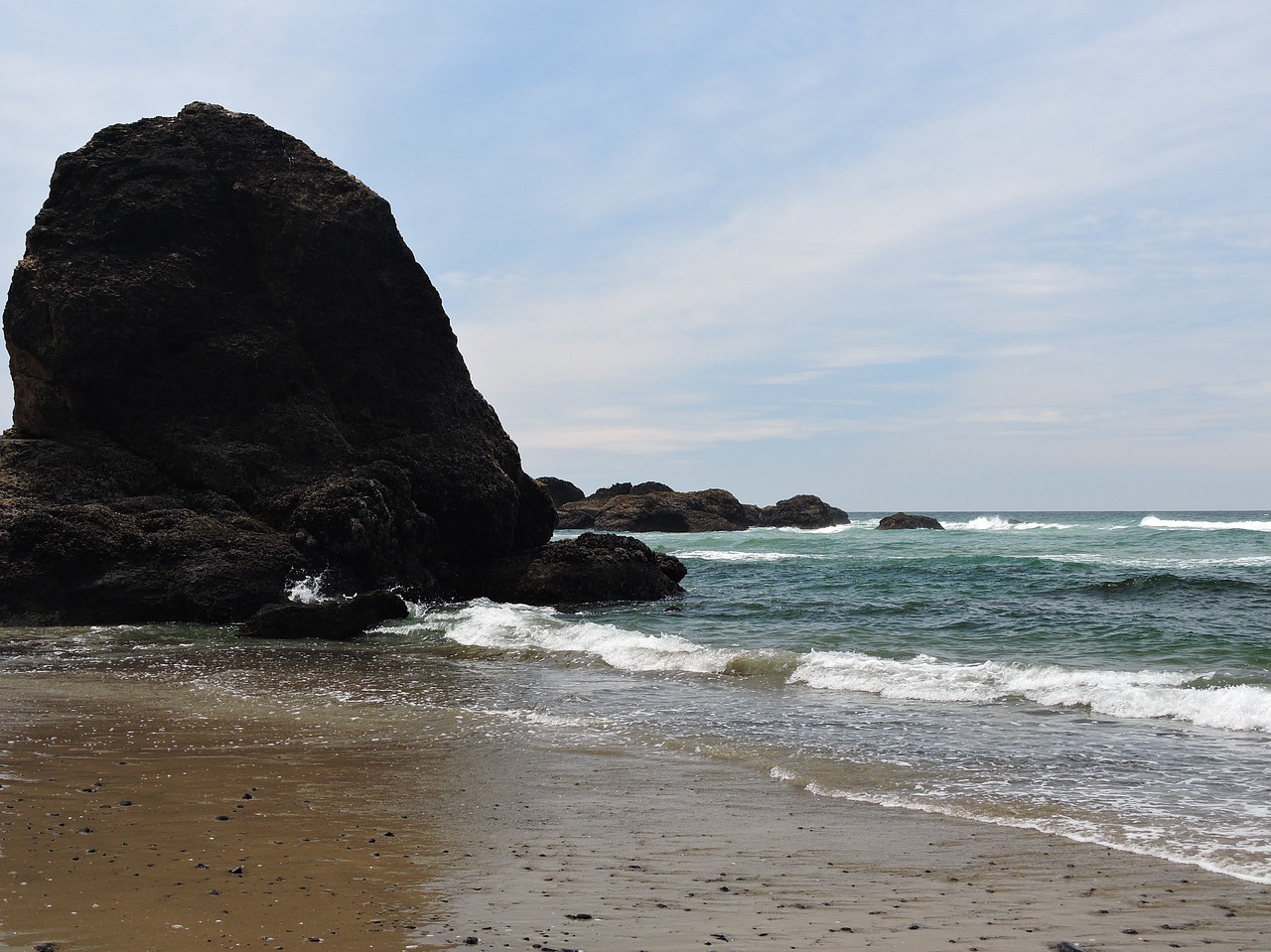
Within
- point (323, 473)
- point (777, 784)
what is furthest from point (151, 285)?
point (777, 784)

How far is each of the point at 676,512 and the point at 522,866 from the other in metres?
63.8

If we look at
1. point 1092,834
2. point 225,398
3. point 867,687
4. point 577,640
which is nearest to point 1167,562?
point 577,640

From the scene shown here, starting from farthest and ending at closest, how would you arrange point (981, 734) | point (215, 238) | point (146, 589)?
point (215, 238), point (146, 589), point (981, 734)

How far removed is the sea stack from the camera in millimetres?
17938

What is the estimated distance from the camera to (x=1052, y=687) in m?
10.9

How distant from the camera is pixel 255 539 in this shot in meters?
18.9

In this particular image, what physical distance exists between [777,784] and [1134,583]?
65.2 ft

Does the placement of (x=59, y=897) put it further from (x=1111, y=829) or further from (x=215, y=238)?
(x=215, y=238)

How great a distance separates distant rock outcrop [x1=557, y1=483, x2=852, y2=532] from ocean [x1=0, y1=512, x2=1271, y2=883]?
45.5 m

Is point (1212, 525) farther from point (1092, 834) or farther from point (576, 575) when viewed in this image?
point (1092, 834)

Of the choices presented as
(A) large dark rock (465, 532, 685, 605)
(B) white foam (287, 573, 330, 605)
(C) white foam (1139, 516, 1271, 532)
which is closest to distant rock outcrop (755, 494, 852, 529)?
(C) white foam (1139, 516, 1271, 532)

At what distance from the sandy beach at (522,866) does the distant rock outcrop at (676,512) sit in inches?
2325

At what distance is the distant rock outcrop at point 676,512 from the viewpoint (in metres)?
68.3

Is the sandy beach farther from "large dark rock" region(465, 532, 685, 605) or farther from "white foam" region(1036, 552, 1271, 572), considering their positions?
"white foam" region(1036, 552, 1271, 572)
